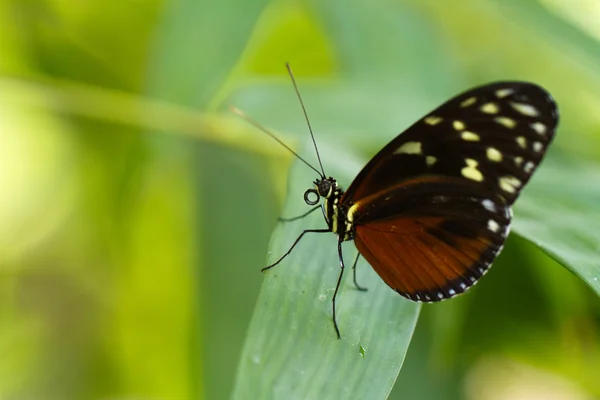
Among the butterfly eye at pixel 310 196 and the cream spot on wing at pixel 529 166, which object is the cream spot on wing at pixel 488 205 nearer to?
the cream spot on wing at pixel 529 166

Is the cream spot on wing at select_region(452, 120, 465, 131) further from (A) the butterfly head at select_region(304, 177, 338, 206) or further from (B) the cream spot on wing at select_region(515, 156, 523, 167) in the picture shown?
(A) the butterfly head at select_region(304, 177, 338, 206)

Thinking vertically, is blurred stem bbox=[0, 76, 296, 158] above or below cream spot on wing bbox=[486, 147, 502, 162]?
below

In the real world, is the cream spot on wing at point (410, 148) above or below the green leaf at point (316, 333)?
above

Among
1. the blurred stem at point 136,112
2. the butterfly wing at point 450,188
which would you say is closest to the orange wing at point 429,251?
the butterfly wing at point 450,188

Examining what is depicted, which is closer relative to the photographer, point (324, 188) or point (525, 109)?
point (525, 109)

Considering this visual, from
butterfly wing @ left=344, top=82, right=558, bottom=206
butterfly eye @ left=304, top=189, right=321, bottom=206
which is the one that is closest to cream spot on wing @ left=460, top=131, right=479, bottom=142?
butterfly wing @ left=344, top=82, right=558, bottom=206

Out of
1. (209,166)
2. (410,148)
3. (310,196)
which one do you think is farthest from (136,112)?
(410,148)

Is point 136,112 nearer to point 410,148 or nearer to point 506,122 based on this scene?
point 410,148

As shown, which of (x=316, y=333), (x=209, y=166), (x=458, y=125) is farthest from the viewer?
(x=209, y=166)
